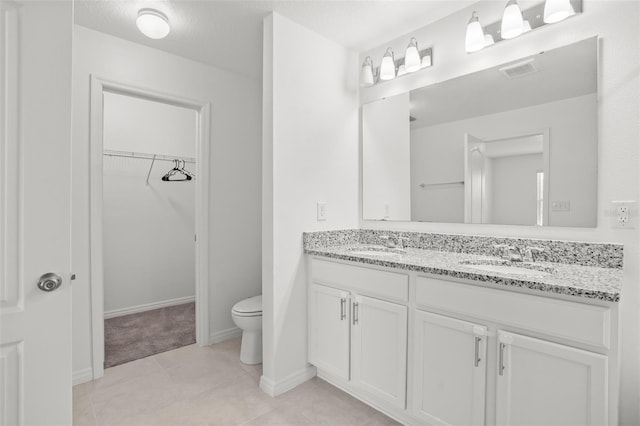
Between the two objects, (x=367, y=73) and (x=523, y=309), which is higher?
(x=367, y=73)

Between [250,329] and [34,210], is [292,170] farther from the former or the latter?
[34,210]

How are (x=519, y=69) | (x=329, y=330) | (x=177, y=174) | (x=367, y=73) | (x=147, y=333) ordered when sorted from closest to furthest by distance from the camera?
(x=519, y=69), (x=329, y=330), (x=367, y=73), (x=147, y=333), (x=177, y=174)

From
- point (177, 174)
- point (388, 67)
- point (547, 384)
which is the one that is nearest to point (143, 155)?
point (177, 174)

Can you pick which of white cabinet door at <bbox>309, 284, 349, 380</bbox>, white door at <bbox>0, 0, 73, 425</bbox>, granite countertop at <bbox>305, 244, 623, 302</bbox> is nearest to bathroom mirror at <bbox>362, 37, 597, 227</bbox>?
granite countertop at <bbox>305, 244, 623, 302</bbox>

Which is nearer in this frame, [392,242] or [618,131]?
[618,131]

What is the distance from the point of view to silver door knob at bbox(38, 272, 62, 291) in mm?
1139

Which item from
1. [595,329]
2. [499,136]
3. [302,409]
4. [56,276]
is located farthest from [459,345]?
[56,276]

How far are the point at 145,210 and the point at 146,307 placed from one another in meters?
1.05

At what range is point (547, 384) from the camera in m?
1.25

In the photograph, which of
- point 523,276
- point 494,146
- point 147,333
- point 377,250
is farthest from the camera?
point 147,333

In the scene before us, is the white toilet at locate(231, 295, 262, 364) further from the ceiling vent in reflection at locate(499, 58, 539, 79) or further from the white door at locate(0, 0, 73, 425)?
the ceiling vent in reflection at locate(499, 58, 539, 79)

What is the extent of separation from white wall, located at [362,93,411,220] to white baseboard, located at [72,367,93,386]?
85.7 inches

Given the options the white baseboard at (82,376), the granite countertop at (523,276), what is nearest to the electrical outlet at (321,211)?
the granite countertop at (523,276)

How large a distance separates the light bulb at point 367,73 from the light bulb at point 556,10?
3.51 ft
